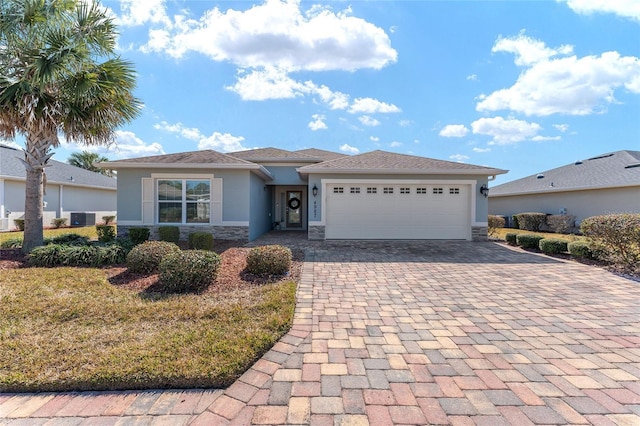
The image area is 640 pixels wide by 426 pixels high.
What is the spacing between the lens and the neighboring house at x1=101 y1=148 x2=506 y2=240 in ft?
34.8

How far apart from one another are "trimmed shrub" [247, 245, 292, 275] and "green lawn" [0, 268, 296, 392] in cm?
74

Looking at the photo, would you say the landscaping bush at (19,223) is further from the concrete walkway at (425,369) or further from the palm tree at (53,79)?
the concrete walkway at (425,369)

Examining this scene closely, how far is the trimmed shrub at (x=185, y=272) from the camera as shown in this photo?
498 centimetres

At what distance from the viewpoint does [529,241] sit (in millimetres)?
9930

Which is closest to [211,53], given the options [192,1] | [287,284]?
[192,1]

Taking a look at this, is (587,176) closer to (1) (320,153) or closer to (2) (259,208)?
(1) (320,153)

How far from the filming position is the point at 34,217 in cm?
741

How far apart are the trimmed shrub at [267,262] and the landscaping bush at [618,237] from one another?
8454 millimetres

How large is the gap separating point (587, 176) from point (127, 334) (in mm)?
22476

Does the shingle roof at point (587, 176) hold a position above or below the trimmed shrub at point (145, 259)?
above

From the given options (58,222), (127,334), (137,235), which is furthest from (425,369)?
(58,222)

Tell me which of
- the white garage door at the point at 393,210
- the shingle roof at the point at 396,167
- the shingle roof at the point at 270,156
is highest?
the shingle roof at the point at 270,156

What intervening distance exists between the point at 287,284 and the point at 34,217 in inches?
293

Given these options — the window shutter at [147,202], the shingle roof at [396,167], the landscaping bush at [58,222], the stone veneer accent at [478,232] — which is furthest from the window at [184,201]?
the stone veneer accent at [478,232]
